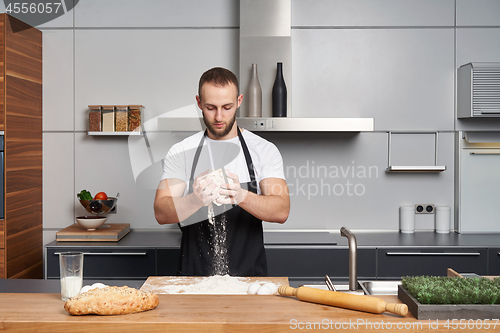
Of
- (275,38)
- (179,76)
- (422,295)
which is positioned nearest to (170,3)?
(179,76)

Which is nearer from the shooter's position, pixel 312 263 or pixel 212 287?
pixel 212 287

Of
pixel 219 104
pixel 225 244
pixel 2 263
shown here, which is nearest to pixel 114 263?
pixel 2 263

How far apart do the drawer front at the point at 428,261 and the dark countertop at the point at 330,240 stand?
0.13 feet

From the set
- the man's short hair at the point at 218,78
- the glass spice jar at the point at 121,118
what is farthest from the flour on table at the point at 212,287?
the glass spice jar at the point at 121,118

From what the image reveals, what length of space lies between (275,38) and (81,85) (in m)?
1.41

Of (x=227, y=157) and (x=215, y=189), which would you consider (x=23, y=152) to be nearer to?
(x=227, y=157)

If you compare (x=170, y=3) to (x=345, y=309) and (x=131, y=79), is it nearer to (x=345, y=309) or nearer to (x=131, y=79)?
(x=131, y=79)

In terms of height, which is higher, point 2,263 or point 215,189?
point 215,189

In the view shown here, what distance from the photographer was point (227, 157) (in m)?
1.78

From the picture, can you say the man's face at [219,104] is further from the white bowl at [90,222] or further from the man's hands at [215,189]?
the white bowl at [90,222]

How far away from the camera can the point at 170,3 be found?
119 inches

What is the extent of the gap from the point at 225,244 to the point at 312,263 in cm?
92

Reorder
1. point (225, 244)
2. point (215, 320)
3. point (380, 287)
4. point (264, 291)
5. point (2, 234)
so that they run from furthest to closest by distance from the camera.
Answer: point (2, 234), point (225, 244), point (380, 287), point (264, 291), point (215, 320)

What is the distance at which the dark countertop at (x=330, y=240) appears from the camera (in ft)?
8.34
